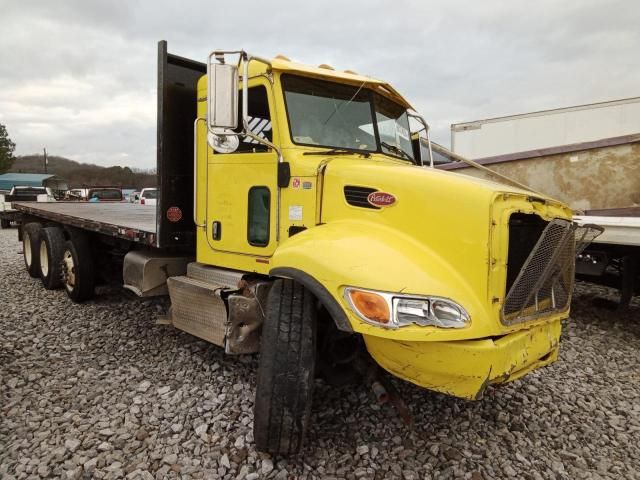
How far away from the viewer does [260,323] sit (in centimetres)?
347

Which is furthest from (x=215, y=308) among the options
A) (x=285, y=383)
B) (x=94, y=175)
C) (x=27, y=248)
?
(x=94, y=175)

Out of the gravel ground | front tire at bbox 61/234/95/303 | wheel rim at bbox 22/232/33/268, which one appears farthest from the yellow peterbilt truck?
wheel rim at bbox 22/232/33/268

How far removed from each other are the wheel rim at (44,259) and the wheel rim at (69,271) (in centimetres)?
65

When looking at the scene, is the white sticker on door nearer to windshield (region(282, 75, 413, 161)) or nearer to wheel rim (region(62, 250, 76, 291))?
windshield (region(282, 75, 413, 161))

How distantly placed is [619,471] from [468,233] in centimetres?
186

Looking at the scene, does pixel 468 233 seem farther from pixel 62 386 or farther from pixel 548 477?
pixel 62 386

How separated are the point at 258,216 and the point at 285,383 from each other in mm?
1445

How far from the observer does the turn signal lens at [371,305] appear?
8.23ft

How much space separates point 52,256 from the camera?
6.86 meters

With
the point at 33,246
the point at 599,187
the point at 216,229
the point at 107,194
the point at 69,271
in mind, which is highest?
the point at 599,187

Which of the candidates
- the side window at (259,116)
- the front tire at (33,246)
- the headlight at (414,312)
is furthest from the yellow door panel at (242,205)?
the front tire at (33,246)

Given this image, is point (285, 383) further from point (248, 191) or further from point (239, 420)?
point (248, 191)

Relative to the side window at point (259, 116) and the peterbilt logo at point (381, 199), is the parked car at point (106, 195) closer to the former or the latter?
the side window at point (259, 116)

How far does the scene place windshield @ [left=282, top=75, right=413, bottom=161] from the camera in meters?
3.62
